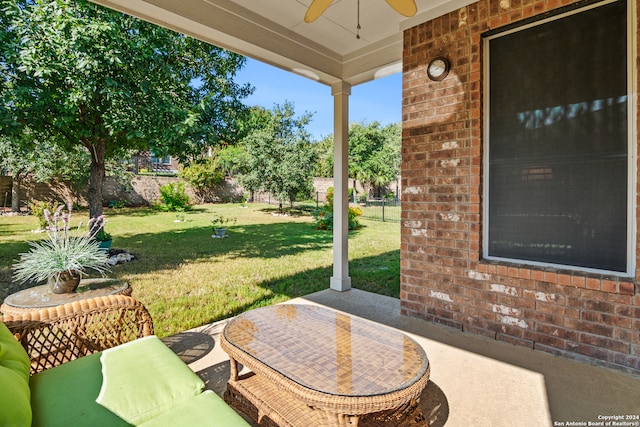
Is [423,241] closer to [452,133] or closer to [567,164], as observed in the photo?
[452,133]

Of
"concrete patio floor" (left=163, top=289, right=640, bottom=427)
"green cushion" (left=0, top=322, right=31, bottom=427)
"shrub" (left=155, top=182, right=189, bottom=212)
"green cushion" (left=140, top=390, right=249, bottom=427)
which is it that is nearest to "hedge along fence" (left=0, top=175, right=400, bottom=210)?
"shrub" (left=155, top=182, right=189, bottom=212)

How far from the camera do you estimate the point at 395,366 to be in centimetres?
146

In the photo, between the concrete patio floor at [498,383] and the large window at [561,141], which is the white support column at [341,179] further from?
the large window at [561,141]

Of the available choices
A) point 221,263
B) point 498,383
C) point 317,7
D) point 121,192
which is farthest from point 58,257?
point 121,192

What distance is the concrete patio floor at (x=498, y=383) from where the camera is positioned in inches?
70.2

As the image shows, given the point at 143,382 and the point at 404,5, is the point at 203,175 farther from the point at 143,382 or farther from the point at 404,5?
the point at 143,382

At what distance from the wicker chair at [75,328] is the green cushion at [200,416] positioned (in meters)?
0.87

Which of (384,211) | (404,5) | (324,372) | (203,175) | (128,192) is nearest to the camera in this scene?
(324,372)

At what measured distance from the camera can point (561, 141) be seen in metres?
2.46

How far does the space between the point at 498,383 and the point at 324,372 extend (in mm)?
1387

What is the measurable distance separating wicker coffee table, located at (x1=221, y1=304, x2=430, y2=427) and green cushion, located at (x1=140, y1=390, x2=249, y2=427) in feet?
0.86

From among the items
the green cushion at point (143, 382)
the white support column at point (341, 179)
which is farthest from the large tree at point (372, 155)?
the green cushion at point (143, 382)

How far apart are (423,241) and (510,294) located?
829 mm

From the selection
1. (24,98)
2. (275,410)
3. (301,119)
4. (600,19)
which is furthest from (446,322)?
(301,119)
